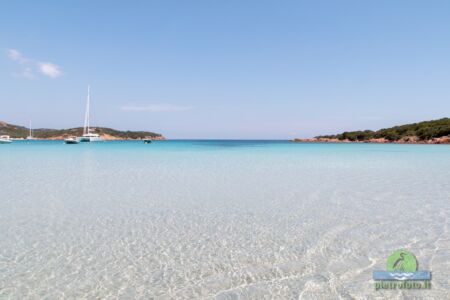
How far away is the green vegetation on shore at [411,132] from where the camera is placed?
98.2m

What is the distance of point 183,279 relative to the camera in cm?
524

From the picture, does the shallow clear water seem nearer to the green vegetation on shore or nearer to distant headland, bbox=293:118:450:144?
distant headland, bbox=293:118:450:144

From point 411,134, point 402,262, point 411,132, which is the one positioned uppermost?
point 411,132

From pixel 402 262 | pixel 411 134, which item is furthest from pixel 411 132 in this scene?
pixel 402 262

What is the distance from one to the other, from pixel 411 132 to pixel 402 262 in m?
125

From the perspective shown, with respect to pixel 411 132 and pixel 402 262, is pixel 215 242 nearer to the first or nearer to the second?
pixel 402 262

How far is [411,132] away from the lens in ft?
364

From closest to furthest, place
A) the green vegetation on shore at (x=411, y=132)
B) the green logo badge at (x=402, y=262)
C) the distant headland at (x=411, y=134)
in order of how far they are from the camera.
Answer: the green logo badge at (x=402, y=262), the distant headland at (x=411, y=134), the green vegetation on shore at (x=411, y=132)

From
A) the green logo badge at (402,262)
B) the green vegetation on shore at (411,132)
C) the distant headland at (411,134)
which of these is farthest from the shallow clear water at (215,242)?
the green vegetation on shore at (411,132)

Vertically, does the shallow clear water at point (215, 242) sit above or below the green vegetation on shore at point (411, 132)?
below
